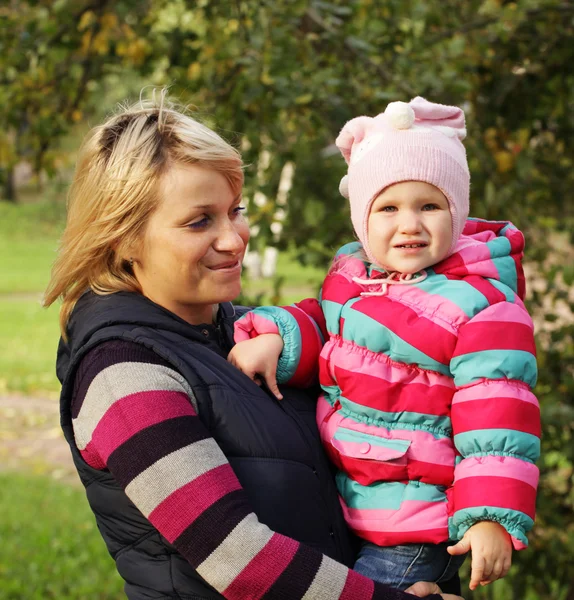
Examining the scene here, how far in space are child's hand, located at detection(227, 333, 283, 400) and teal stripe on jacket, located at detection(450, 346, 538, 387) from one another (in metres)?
0.40

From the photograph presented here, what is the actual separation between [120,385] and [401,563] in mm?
717

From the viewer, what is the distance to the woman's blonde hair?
1.89 m

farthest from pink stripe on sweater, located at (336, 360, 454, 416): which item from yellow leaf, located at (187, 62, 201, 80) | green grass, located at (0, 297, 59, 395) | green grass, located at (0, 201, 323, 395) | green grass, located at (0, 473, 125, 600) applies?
green grass, located at (0, 297, 59, 395)

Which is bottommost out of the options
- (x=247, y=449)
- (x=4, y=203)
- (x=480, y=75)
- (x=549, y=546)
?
(x=4, y=203)

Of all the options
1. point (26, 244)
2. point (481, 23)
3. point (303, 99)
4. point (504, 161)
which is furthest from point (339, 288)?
point (26, 244)

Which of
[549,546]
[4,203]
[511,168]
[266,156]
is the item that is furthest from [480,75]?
[4,203]

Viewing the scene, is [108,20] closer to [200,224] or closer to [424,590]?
[200,224]

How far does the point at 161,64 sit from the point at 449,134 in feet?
9.53

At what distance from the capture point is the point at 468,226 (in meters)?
2.19

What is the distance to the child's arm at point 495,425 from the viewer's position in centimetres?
177

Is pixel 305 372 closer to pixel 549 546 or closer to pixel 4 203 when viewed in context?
pixel 549 546

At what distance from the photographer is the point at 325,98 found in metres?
3.40

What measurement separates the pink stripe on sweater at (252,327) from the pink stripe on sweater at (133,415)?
1.38 ft

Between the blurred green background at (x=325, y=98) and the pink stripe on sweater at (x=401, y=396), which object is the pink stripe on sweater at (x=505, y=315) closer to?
the pink stripe on sweater at (x=401, y=396)
